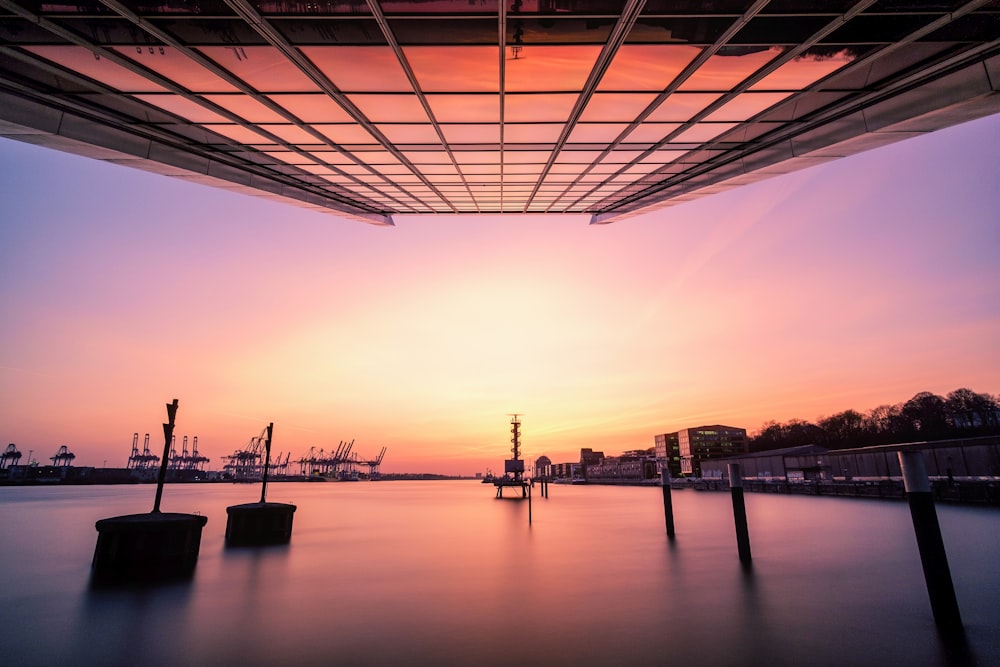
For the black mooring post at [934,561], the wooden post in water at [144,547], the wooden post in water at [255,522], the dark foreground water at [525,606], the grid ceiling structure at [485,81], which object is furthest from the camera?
the wooden post in water at [255,522]

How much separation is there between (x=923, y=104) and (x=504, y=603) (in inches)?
668

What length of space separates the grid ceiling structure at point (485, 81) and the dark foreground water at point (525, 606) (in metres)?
12.2

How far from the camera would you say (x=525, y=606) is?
10.7 meters

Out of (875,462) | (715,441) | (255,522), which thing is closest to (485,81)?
(255,522)

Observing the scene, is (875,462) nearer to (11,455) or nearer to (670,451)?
(670,451)

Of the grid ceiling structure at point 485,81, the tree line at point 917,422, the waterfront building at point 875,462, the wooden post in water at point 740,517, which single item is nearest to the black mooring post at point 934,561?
the wooden post in water at point 740,517

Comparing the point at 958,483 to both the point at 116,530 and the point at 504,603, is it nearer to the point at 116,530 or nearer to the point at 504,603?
the point at 504,603

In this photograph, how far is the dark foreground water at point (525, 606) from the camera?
25.6 feet

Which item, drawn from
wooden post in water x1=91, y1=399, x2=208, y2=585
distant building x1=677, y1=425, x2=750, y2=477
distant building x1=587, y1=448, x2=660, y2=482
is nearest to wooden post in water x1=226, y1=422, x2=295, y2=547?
wooden post in water x1=91, y1=399, x2=208, y2=585

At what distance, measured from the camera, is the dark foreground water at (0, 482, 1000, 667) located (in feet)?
25.6

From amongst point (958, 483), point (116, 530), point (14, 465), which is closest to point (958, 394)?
point (958, 483)

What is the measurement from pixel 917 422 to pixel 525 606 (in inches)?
5049

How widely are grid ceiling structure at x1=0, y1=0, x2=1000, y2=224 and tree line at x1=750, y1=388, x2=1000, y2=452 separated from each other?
103841 mm

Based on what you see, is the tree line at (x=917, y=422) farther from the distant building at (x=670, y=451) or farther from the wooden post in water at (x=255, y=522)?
the wooden post in water at (x=255, y=522)
